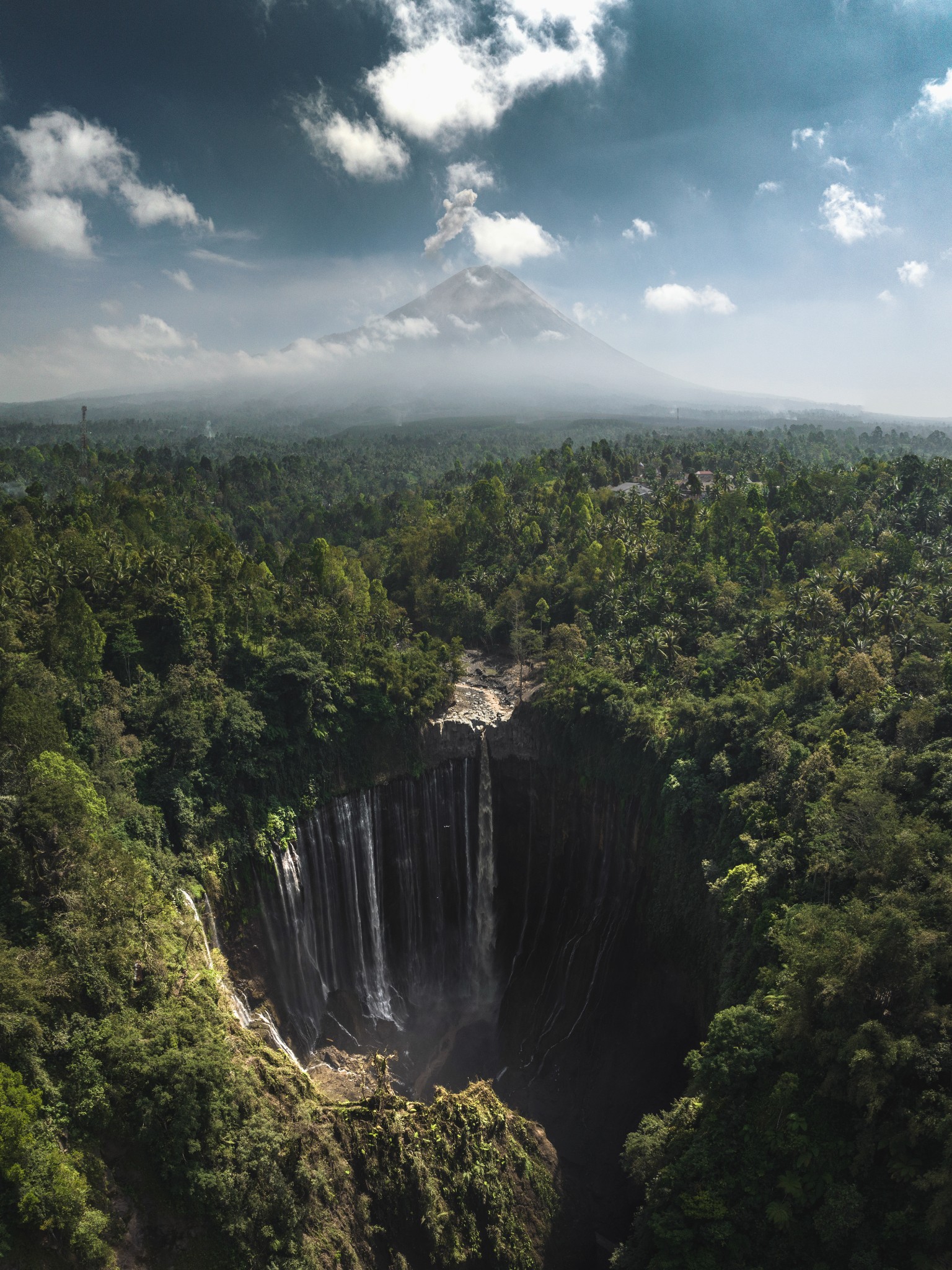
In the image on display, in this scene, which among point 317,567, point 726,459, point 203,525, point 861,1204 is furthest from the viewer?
point 726,459

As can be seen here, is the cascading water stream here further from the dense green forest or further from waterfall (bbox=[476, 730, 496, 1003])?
the dense green forest

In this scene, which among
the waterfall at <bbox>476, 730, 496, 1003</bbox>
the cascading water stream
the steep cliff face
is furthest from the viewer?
the waterfall at <bbox>476, 730, 496, 1003</bbox>

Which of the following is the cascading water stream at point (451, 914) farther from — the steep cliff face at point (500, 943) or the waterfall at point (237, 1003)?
the waterfall at point (237, 1003)

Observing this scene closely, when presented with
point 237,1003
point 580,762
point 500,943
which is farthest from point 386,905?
point 580,762

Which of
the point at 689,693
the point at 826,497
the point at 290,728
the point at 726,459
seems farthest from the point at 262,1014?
the point at 726,459

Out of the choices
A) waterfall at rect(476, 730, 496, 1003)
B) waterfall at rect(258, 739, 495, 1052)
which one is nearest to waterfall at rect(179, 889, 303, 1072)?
waterfall at rect(258, 739, 495, 1052)

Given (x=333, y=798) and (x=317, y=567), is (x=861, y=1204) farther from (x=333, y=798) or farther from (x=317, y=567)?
(x=317, y=567)
